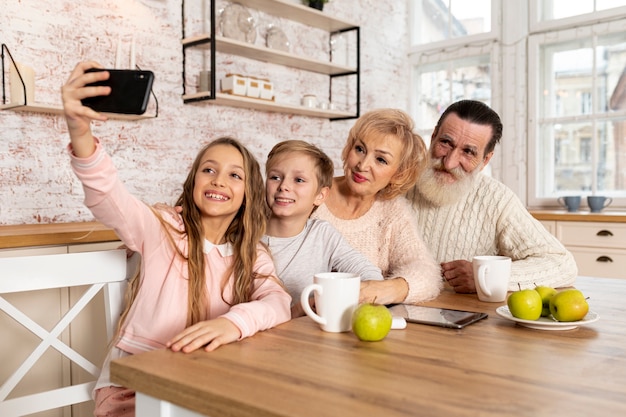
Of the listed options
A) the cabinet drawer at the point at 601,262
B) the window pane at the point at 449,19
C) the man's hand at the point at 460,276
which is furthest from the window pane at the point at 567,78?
the man's hand at the point at 460,276

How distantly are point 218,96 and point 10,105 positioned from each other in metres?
1.05

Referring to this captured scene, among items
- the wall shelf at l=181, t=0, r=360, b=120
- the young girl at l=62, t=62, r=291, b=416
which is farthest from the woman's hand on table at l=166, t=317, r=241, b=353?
the wall shelf at l=181, t=0, r=360, b=120

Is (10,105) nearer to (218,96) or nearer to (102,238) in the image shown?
(102,238)

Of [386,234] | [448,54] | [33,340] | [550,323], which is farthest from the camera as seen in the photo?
[448,54]

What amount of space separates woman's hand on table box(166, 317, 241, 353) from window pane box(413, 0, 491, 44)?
3990 mm

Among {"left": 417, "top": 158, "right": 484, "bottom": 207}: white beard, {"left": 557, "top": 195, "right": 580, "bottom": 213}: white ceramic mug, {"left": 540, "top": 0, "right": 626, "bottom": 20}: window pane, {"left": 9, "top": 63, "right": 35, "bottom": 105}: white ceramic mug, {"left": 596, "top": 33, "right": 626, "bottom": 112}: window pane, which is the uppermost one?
{"left": 540, "top": 0, "right": 626, "bottom": 20}: window pane

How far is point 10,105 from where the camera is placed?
2.55 m

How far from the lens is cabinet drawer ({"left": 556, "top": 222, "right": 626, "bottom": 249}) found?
3.40m

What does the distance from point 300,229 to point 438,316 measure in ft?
1.87

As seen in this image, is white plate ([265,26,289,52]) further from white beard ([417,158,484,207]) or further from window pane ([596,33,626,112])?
window pane ([596,33,626,112])

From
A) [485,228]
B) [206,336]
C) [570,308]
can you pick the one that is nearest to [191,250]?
[206,336]

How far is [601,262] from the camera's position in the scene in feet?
11.4

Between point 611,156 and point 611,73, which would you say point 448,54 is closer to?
point 611,73

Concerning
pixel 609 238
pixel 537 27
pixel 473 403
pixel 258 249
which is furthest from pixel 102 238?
pixel 537 27
